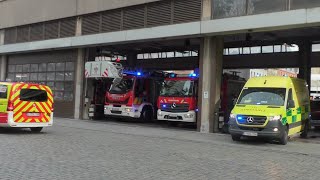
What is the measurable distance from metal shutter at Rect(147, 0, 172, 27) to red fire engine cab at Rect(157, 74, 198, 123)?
9.74 ft

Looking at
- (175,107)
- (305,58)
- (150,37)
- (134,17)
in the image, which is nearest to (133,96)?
(175,107)

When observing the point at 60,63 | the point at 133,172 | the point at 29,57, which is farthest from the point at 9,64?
the point at 133,172

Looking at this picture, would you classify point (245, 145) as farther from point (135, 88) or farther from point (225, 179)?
point (135, 88)

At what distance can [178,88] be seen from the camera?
2298cm

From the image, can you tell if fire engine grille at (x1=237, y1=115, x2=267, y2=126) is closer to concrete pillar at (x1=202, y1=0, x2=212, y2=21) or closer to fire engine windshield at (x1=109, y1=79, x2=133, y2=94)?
concrete pillar at (x1=202, y1=0, x2=212, y2=21)

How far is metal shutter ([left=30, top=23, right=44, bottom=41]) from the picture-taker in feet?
99.7

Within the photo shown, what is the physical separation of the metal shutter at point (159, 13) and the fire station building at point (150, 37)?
5 cm

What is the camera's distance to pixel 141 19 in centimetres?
2362

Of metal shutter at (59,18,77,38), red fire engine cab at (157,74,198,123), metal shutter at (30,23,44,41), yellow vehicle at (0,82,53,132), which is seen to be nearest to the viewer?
yellow vehicle at (0,82,53,132)

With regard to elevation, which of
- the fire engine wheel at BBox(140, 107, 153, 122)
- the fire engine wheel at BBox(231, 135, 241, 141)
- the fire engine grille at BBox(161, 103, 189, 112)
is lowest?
the fire engine wheel at BBox(231, 135, 241, 141)

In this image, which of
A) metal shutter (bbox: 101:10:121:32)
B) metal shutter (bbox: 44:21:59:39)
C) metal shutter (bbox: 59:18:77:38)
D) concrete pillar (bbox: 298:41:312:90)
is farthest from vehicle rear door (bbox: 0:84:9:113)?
concrete pillar (bbox: 298:41:312:90)

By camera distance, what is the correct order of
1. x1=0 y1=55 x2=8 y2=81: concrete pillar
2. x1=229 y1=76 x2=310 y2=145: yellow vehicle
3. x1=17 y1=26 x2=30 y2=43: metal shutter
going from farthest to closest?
x1=0 y1=55 x2=8 y2=81: concrete pillar → x1=17 y1=26 x2=30 y2=43: metal shutter → x1=229 y1=76 x2=310 y2=145: yellow vehicle

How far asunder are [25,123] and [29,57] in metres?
16.4

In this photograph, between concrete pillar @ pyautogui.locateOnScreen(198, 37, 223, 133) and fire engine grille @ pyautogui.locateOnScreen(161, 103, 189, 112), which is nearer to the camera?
concrete pillar @ pyautogui.locateOnScreen(198, 37, 223, 133)
